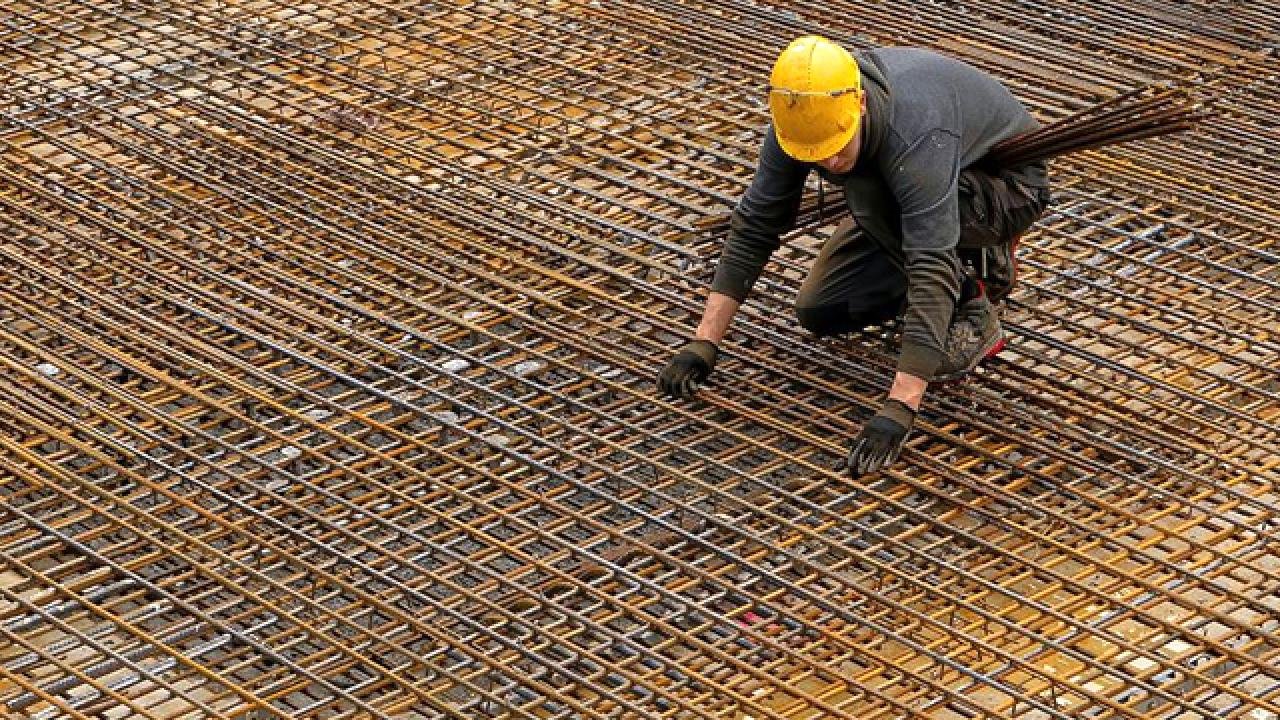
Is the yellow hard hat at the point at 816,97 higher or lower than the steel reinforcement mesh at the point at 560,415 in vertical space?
higher

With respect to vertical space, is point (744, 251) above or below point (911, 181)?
below

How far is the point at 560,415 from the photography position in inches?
182

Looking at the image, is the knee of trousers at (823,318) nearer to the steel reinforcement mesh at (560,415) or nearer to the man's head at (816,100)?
the steel reinforcement mesh at (560,415)

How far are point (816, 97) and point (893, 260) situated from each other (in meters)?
0.60

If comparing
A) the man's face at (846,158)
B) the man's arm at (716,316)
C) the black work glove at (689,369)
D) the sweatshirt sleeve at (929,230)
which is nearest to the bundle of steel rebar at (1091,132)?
the sweatshirt sleeve at (929,230)

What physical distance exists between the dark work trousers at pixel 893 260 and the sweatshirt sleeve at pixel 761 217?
0.83 feet

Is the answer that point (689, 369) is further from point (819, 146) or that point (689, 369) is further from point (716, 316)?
point (819, 146)

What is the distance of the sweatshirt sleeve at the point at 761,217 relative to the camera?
170 inches

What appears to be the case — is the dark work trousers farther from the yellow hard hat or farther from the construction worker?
the yellow hard hat

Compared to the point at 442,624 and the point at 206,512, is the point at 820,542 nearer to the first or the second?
the point at 442,624

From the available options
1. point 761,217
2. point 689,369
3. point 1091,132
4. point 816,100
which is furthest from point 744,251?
point 1091,132

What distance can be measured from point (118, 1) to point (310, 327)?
2279 mm

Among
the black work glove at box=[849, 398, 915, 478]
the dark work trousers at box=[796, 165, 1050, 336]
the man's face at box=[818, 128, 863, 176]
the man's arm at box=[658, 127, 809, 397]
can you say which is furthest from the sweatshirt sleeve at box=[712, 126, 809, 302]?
the black work glove at box=[849, 398, 915, 478]

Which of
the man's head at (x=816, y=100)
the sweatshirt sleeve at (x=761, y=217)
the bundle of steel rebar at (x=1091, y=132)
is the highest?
the man's head at (x=816, y=100)
